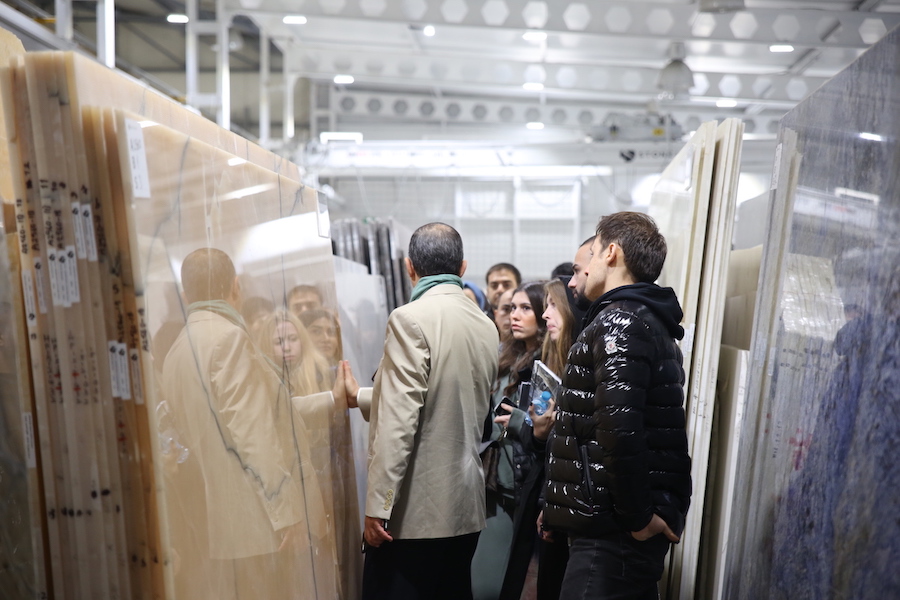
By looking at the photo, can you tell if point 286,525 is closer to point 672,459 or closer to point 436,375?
point 436,375

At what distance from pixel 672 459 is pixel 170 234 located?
1295 millimetres

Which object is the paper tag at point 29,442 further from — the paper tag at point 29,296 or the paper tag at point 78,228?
the paper tag at point 78,228

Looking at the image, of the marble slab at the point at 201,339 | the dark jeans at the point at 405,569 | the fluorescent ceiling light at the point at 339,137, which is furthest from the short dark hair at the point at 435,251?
the fluorescent ceiling light at the point at 339,137

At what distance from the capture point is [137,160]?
1.22m

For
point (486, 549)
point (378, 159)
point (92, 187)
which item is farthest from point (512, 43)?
point (92, 187)

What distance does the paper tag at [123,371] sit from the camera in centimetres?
121

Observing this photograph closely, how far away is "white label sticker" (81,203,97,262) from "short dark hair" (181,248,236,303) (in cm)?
20

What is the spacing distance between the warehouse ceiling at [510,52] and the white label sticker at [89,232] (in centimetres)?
390

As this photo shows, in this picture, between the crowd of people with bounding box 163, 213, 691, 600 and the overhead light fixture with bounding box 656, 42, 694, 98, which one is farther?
the overhead light fixture with bounding box 656, 42, 694, 98

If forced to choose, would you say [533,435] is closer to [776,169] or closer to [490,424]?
[490,424]

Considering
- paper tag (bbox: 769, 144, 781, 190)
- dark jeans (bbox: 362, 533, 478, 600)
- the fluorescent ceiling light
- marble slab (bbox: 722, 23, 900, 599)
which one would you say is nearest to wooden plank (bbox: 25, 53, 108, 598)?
dark jeans (bbox: 362, 533, 478, 600)

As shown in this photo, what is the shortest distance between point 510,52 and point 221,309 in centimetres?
690

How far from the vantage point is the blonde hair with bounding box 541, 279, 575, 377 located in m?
2.72

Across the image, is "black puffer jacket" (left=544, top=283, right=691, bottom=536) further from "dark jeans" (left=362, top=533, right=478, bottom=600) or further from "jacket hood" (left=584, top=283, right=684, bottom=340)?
"dark jeans" (left=362, top=533, right=478, bottom=600)
